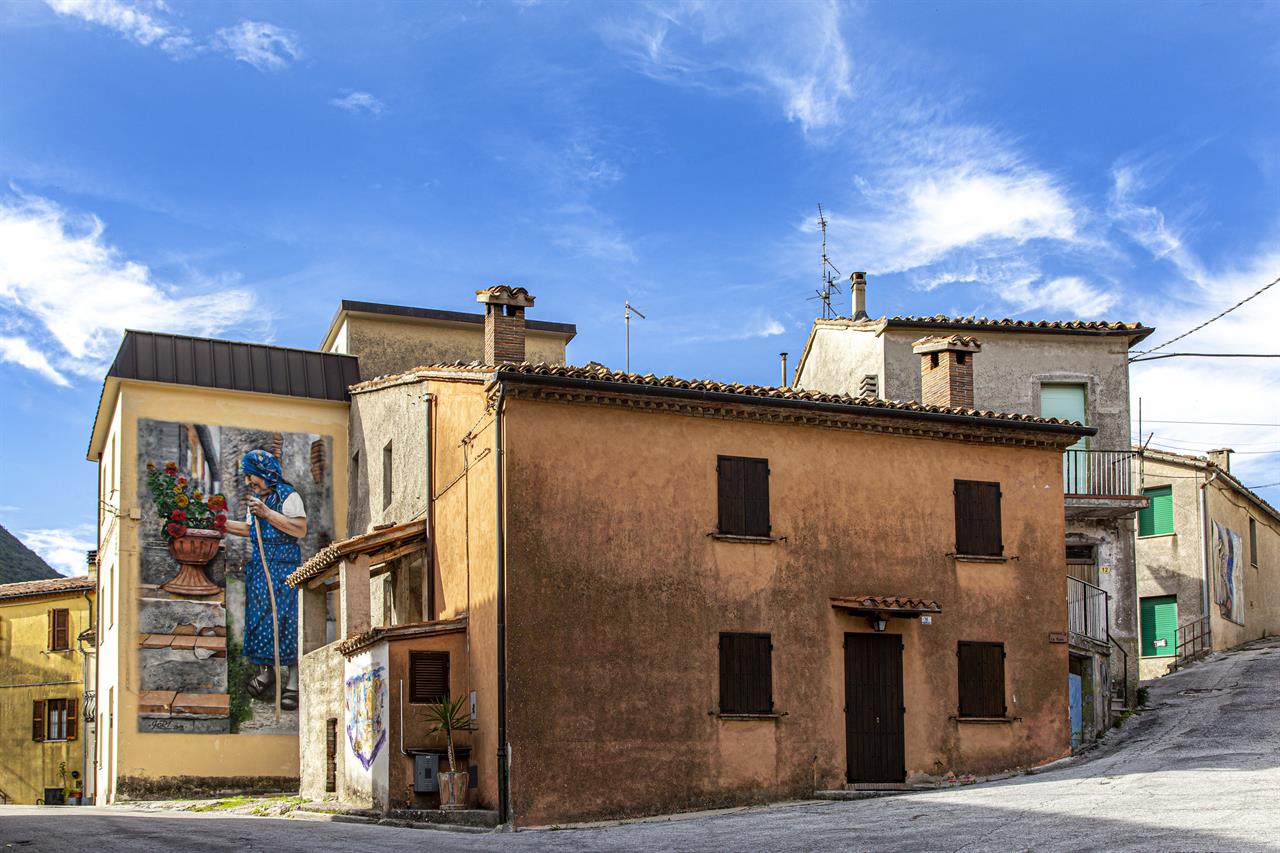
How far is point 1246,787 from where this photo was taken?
57.7 ft

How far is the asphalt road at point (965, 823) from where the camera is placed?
14875 millimetres

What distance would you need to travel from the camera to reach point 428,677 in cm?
2216

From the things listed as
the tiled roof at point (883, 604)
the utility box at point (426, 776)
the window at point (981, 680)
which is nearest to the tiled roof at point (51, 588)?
the utility box at point (426, 776)

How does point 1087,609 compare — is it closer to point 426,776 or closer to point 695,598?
point 695,598

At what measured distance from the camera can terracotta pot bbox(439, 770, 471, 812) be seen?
20.9m

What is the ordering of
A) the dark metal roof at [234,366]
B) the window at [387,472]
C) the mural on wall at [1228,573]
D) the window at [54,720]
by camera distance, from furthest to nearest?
1. the window at [54,720]
2. the mural on wall at [1228,573]
3. the dark metal roof at [234,366]
4. the window at [387,472]

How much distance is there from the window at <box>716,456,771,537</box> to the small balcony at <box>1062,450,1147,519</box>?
975 centimetres

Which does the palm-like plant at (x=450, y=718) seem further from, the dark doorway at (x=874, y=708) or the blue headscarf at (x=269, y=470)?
the blue headscarf at (x=269, y=470)

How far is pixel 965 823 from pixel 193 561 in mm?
20914

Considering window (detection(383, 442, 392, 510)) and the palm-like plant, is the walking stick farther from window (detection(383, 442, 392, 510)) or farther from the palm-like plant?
the palm-like plant

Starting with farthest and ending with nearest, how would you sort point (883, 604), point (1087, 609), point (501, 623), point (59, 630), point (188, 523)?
point (59, 630) < point (188, 523) < point (1087, 609) < point (883, 604) < point (501, 623)

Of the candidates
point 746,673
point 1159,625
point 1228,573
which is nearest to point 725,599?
point 746,673

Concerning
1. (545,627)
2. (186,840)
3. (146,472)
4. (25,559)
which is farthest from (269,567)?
(25,559)

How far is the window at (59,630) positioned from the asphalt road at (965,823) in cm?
2270
